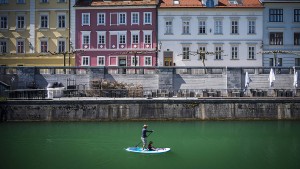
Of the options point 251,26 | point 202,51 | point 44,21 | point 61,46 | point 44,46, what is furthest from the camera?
point 44,21

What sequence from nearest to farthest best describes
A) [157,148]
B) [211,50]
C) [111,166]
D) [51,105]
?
[111,166], [157,148], [51,105], [211,50]

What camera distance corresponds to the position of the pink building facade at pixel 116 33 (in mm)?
42656

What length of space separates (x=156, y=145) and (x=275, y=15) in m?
27.6

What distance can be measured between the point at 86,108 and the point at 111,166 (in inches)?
501

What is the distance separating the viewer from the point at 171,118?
3025 cm

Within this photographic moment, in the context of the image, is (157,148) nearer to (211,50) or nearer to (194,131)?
(194,131)

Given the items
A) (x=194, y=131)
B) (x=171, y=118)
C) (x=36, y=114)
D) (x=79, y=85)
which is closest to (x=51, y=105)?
(x=36, y=114)

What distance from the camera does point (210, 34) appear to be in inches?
1666

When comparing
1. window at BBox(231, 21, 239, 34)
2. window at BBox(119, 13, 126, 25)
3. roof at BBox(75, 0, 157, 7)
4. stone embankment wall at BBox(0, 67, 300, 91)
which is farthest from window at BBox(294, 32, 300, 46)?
window at BBox(119, 13, 126, 25)

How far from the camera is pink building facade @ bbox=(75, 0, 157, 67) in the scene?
42.7 meters

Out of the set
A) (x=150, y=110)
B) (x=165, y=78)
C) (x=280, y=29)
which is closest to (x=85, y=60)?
(x=165, y=78)

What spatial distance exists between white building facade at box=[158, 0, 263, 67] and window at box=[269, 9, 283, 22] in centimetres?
135

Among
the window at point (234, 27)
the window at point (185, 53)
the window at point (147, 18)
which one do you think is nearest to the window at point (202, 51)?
the window at point (185, 53)

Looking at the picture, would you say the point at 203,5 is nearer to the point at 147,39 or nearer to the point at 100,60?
the point at 147,39
